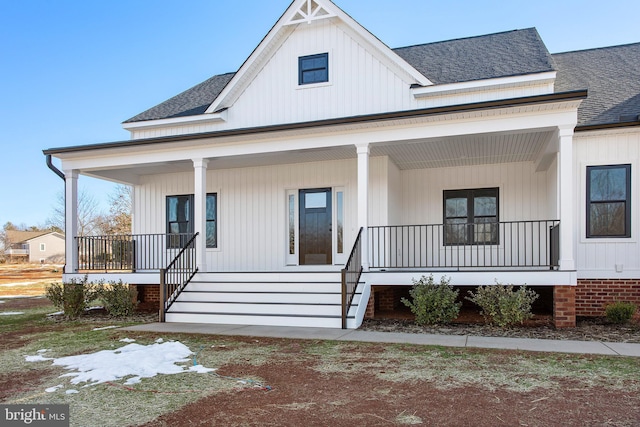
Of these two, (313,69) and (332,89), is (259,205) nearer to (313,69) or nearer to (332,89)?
(332,89)

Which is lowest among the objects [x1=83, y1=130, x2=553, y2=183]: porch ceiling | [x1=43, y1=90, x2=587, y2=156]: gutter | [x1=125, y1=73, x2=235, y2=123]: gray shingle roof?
[x1=83, y1=130, x2=553, y2=183]: porch ceiling

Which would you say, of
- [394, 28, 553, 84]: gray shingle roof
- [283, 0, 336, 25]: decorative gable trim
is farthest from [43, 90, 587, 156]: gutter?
[283, 0, 336, 25]: decorative gable trim

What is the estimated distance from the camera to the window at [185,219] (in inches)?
512

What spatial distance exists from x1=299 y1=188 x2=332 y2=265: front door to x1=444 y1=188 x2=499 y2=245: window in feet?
9.65

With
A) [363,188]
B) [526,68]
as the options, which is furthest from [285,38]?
[526,68]

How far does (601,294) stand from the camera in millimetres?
9430

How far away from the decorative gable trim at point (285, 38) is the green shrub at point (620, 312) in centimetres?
581

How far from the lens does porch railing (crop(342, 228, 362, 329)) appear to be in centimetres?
841

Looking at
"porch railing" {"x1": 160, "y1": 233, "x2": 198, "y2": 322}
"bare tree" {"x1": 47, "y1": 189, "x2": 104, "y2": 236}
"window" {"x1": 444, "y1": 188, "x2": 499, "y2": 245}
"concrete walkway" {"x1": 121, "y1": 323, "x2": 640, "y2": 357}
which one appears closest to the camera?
"concrete walkway" {"x1": 121, "y1": 323, "x2": 640, "y2": 357}

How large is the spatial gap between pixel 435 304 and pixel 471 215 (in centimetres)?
406

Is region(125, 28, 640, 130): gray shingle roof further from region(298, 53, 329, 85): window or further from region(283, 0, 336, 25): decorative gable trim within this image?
region(283, 0, 336, 25): decorative gable trim

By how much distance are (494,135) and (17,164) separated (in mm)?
65003

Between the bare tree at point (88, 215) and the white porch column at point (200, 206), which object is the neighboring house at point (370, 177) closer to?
the white porch column at point (200, 206)

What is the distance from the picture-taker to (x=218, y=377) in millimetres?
5352
